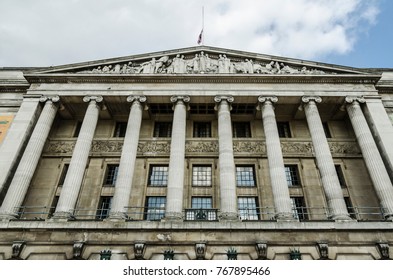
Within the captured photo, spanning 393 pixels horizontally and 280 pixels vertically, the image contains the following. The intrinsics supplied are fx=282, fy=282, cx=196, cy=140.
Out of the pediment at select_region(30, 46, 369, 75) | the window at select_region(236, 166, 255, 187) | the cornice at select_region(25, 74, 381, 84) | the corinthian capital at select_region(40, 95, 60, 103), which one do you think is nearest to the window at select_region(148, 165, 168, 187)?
the window at select_region(236, 166, 255, 187)

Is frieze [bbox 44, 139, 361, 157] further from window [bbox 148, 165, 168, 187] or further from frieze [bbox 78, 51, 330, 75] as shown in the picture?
frieze [bbox 78, 51, 330, 75]

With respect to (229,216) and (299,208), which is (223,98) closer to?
(229,216)

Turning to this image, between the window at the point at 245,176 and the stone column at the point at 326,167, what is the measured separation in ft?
17.5

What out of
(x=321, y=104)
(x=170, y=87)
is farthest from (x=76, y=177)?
(x=321, y=104)

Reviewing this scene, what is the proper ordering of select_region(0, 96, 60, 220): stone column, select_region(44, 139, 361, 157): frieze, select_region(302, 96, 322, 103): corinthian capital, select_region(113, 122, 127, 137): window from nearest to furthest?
select_region(0, 96, 60, 220): stone column, select_region(302, 96, 322, 103): corinthian capital, select_region(44, 139, 361, 157): frieze, select_region(113, 122, 127, 137): window

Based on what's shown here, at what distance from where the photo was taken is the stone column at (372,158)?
18.4m

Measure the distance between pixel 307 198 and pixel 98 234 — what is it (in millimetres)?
15352

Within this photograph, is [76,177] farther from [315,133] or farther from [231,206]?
[315,133]

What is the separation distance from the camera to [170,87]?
24469 mm

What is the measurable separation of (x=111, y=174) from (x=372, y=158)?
2033 centimetres

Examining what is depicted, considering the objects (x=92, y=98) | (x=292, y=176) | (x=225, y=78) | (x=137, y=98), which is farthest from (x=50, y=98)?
(x=292, y=176)

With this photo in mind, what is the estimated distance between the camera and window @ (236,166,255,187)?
2311 cm

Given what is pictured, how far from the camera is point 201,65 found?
25750 millimetres

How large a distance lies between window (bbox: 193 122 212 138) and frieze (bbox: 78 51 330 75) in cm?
494
